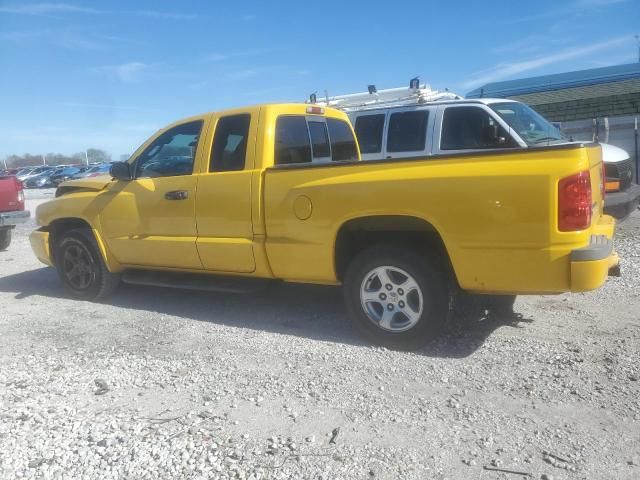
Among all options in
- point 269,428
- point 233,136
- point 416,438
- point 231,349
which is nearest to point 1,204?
point 233,136

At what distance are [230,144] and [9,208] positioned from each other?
23.3ft

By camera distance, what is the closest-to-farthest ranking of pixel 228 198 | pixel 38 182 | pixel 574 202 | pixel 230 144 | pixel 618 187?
1. pixel 574 202
2. pixel 228 198
3. pixel 230 144
4. pixel 618 187
5. pixel 38 182

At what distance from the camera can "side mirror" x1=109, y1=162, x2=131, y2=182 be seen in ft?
18.5

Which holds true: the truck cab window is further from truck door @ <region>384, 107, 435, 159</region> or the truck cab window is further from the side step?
truck door @ <region>384, 107, 435, 159</region>

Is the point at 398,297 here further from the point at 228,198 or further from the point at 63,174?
the point at 63,174

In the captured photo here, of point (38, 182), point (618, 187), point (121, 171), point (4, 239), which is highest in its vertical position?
Result: point (121, 171)

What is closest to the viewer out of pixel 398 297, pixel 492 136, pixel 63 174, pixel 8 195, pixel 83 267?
pixel 398 297

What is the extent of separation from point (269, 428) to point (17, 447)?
54.5 inches

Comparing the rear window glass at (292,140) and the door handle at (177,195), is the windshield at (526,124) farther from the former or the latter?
the door handle at (177,195)

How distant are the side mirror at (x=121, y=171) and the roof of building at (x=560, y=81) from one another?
1523cm

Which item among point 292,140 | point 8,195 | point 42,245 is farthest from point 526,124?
point 8,195

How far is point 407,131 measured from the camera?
28.0ft

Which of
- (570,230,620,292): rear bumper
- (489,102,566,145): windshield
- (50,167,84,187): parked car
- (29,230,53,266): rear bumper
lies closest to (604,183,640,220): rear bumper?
(489,102,566,145): windshield

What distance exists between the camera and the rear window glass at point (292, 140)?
508 cm
